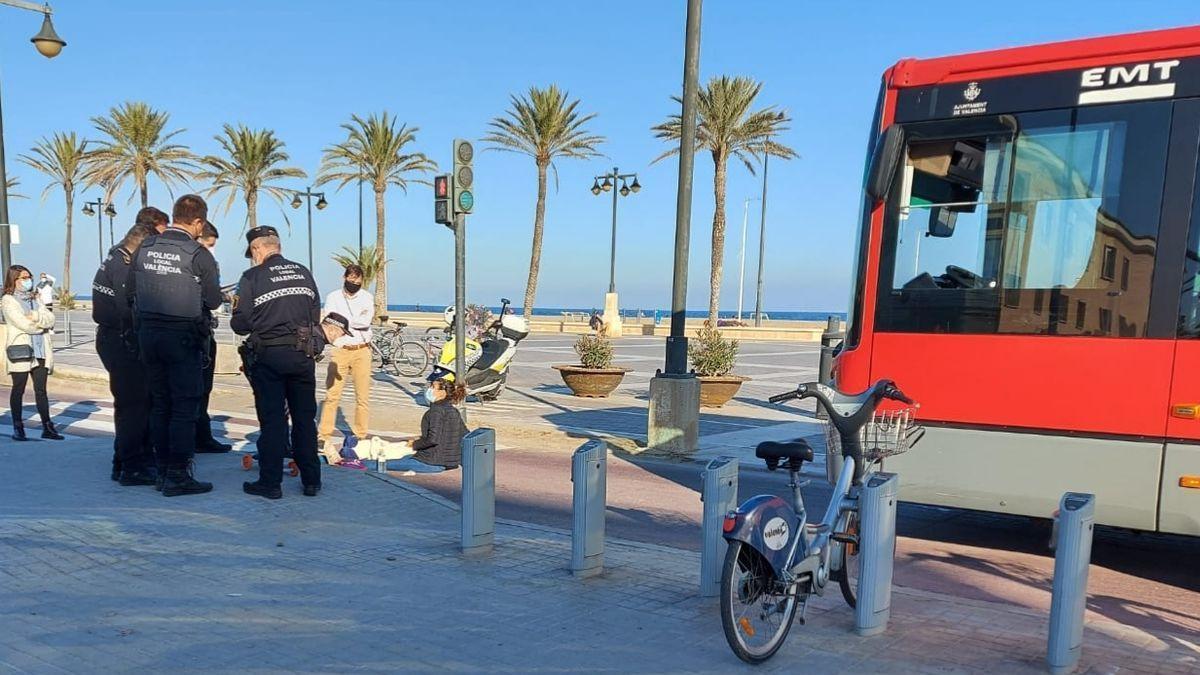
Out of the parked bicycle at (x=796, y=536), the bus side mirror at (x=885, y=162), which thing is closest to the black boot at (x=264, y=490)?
the parked bicycle at (x=796, y=536)

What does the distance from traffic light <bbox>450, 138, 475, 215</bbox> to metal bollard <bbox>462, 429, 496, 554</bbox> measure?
4.29 meters

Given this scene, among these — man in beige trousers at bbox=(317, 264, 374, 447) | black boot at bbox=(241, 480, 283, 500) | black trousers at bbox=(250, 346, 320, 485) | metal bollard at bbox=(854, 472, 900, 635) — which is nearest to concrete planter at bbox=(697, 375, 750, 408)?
man in beige trousers at bbox=(317, 264, 374, 447)

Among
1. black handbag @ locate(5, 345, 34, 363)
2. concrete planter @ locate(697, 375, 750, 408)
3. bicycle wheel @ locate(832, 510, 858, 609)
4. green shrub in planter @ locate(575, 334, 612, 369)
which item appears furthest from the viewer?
green shrub in planter @ locate(575, 334, 612, 369)

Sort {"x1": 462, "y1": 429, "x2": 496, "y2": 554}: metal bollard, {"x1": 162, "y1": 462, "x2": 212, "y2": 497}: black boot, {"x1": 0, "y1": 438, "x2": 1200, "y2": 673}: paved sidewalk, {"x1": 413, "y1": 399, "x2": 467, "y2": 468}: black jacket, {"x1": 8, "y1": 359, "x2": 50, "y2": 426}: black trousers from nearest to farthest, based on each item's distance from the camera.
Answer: {"x1": 0, "y1": 438, "x2": 1200, "y2": 673}: paved sidewalk → {"x1": 462, "y1": 429, "x2": 496, "y2": 554}: metal bollard → {"x1": 162, "y1": 462, "x2": 212, "y2": 497}: black boot → {"x1": 413, "y1": 399, "x2": 467, "y2": 468}: black jacket → {"x1": 8, "y1": 359, "x2": 50, "y2": 426}: black trousers

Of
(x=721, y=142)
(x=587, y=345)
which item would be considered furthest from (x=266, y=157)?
(x=587, y=345)

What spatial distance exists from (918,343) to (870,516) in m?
2.40

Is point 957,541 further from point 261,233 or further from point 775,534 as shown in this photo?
point 261,233

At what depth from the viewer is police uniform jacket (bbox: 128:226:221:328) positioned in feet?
20.3

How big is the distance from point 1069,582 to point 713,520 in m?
1.74

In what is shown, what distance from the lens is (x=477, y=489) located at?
18.0ft

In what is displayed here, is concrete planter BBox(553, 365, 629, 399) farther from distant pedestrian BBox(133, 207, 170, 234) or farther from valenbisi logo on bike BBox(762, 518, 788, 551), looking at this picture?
valenbisi logo on bike BBox(762, 518, 788, 551)

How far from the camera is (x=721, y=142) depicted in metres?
38.8

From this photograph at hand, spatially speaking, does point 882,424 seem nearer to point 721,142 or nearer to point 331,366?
point 331,366

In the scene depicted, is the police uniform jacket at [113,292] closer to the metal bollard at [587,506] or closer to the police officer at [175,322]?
the police officer at [175,322]
